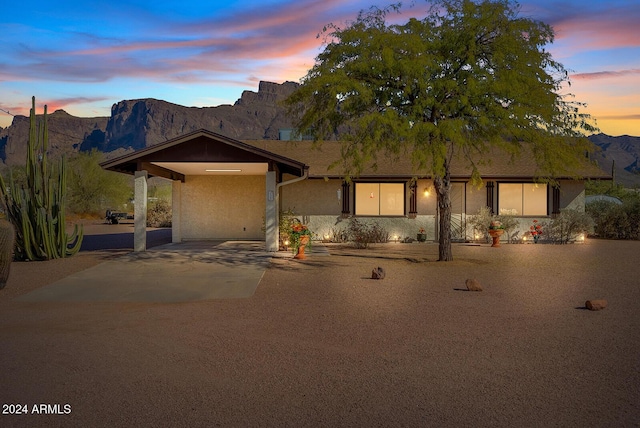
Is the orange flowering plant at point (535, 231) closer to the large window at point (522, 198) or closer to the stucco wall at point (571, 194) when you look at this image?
the large window at point (522, 198)

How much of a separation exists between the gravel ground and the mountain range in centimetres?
15344

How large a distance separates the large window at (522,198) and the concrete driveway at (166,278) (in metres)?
11.1

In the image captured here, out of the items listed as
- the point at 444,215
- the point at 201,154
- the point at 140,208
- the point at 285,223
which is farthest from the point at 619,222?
the point at 140,208

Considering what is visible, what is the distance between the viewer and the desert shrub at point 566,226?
2400 cm

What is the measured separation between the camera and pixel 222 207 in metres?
24.3

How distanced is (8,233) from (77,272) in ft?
8.13

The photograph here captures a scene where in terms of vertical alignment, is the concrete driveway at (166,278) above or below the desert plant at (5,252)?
below

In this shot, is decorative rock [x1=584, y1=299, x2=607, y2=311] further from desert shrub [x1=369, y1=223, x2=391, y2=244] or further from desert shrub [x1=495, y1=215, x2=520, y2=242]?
desert shrub [x1=495, y1=215, x2=520, y2=242]

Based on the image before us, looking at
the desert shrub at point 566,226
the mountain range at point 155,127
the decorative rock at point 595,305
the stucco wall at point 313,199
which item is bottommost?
the decorative rock at point 595,305

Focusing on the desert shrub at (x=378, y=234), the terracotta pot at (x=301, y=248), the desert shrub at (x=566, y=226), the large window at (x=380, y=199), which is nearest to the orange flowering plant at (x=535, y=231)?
the desert shrub at (x=566, y=226)

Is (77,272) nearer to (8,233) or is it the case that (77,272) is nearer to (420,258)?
(8,233)

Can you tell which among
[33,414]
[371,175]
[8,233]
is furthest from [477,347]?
[371,175]

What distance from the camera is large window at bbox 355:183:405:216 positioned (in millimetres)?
24094

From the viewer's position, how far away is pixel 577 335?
24.3 feet
